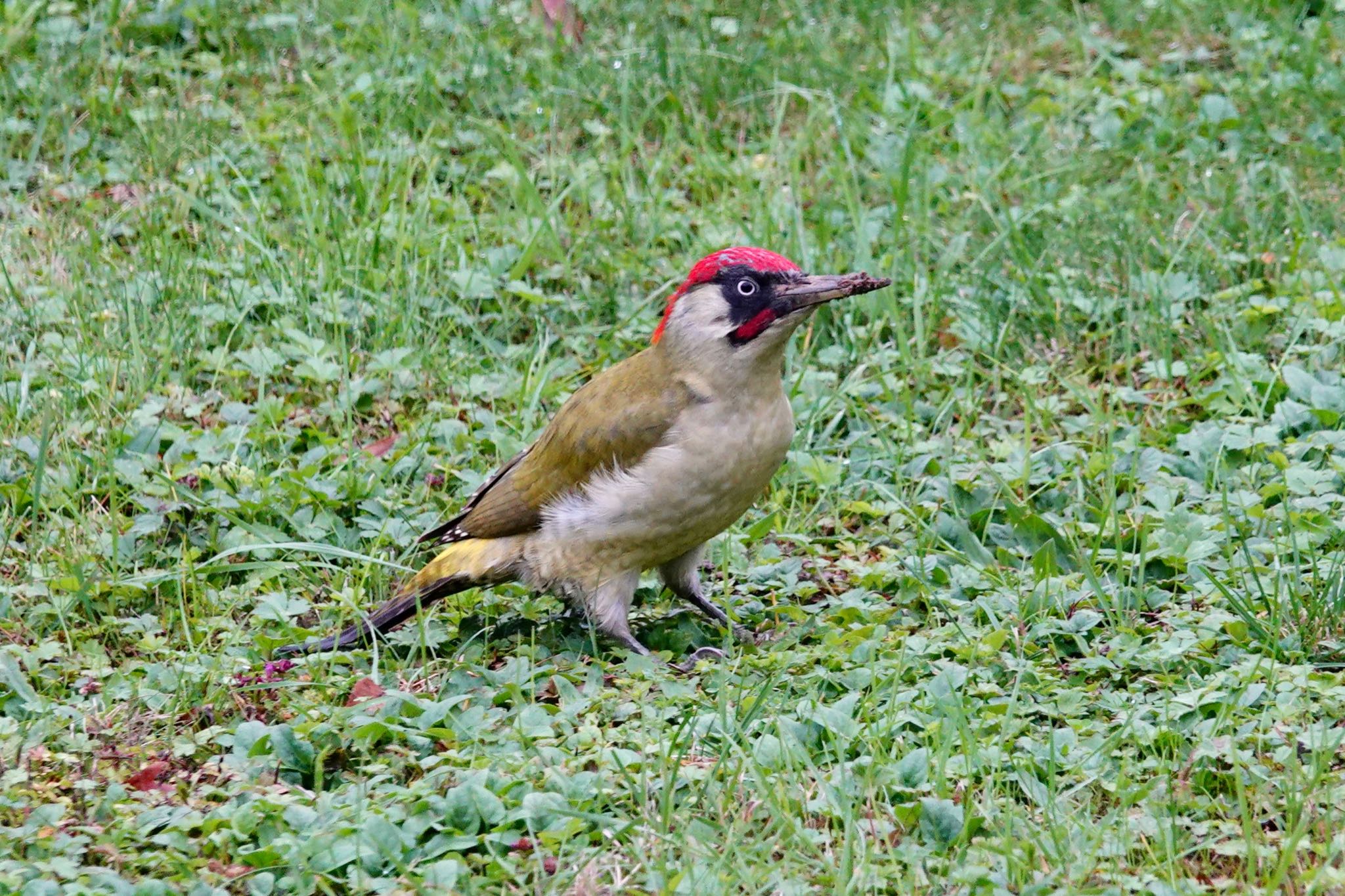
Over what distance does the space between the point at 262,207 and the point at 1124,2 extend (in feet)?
14.5

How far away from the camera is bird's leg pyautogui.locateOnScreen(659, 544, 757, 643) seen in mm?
4891

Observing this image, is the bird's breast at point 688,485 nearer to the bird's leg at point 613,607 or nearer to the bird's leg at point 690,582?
the bird's leg at point 613,607

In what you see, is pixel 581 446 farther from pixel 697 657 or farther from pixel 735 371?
pixel 697 657

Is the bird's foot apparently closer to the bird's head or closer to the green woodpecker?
the green woodpecker

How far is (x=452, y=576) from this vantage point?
4758mm

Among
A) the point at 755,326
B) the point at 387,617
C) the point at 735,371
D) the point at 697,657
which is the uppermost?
the point at 755,326

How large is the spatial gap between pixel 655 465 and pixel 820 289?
0.64m

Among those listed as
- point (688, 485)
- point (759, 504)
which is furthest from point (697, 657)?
point (759, 504)

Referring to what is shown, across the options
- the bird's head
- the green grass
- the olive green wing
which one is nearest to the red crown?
the bird's head

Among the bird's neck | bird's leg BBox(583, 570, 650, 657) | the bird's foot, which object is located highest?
the bird's neck

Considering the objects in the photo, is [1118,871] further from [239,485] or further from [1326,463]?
[239,485]

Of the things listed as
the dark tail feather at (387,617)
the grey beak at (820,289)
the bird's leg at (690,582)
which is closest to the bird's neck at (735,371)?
the grey beak at (820,289)

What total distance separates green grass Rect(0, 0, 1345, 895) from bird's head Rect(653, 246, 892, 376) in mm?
725

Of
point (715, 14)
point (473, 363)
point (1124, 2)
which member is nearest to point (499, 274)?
point (473, 363)
